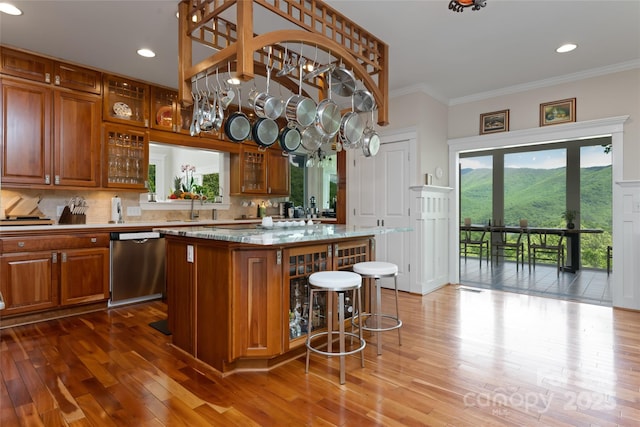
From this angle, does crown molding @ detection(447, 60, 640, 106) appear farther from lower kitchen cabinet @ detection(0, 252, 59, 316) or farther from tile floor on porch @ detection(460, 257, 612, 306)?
lower kitchen cabinet @ detection(0, 252, 59, 316)

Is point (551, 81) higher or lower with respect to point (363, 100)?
higher

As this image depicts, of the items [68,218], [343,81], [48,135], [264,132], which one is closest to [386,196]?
[343,81]

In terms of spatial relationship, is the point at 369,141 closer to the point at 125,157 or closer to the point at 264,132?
the point at 264,132

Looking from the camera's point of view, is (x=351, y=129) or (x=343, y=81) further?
(x=351, y=129)

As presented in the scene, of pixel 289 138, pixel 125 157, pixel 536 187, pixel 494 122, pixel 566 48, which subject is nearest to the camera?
pixel 289 138

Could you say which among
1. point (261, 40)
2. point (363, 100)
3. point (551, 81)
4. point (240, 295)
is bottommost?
point (240, 295)

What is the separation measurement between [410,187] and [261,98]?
254cm

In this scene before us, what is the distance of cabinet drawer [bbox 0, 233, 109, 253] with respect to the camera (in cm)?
326

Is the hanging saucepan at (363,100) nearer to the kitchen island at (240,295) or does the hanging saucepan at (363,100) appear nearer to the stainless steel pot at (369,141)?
the stainless steel pot at (369,141)

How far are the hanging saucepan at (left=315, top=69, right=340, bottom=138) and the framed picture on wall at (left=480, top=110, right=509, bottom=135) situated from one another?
2959mm

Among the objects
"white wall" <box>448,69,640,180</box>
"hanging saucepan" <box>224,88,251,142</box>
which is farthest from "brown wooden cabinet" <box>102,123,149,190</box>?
→ "white wall" <box>448,69,640,180</box>

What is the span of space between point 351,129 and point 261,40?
1192 millimetres

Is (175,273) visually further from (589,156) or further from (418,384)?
(589,156)

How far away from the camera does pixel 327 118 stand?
280 cm
